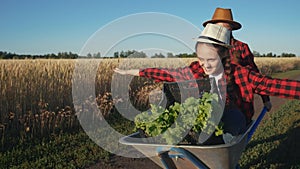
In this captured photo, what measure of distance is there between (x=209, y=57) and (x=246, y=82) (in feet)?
1.25

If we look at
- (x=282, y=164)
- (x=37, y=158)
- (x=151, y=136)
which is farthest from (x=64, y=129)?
(x=151, y=136)

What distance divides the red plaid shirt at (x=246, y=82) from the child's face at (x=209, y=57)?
0.77 ft

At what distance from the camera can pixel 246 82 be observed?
272cm

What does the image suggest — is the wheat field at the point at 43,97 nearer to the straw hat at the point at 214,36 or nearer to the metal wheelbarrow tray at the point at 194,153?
the straw hat at the point at 214,36

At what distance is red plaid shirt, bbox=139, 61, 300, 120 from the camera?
2.53 m

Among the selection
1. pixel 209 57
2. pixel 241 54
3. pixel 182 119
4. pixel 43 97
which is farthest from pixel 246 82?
pixel 43 97

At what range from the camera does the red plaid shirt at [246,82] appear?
253 cm

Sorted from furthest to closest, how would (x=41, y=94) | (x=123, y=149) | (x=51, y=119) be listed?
(x=41, y=94) < (x=51, y=119) < (x=123, y=149)

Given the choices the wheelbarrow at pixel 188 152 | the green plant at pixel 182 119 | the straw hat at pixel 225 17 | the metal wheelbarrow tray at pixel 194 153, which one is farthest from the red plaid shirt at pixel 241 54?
the green plant at pixel 182 119

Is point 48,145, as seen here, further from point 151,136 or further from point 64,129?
point 151,136

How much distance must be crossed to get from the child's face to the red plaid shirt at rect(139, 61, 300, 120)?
0.77 ft

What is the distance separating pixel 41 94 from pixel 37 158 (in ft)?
7.14

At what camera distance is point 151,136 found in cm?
237

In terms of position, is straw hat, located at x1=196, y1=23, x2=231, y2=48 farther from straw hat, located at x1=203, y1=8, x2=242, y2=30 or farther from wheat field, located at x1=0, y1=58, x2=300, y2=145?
wheat field, located at x1=0, y1=58, x2=300, y2=145
